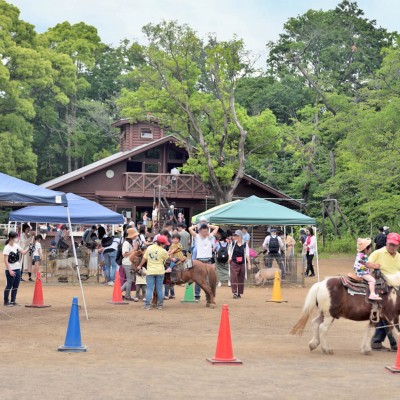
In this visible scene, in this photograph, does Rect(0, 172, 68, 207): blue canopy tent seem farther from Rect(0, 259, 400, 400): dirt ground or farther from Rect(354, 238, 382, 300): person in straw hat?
Rect(354, 238, 382, 300): person in straw hat

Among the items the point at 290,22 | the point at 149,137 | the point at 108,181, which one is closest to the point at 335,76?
the point at 290,22

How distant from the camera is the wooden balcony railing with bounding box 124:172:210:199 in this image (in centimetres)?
5181

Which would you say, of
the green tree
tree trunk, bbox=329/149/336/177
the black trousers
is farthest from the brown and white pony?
tree trunk, bbox=329/149/336/177

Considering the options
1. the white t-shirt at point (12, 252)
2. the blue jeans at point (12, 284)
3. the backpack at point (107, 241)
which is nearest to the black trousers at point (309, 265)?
the backpack at point (107, 241)

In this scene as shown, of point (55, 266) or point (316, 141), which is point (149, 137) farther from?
point (55, 266)

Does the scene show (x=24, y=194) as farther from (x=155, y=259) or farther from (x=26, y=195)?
(x=155, y=259)

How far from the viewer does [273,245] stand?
26.8 m

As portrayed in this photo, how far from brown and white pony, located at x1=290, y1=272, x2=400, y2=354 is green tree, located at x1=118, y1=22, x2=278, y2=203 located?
3187 centimetres

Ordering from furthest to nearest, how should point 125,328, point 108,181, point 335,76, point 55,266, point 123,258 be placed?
point 335,76 < point 108,181 < point 55,266 < point 123,258 < point 125,328

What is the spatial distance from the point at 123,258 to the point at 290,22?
4730 centimetres

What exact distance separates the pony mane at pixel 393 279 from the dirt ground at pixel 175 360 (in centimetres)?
107

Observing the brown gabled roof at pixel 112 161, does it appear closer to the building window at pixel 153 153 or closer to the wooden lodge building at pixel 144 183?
the wooden lodge building at pixel 144 183

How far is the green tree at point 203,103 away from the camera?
1750 inches

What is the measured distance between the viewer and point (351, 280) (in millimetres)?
13000
